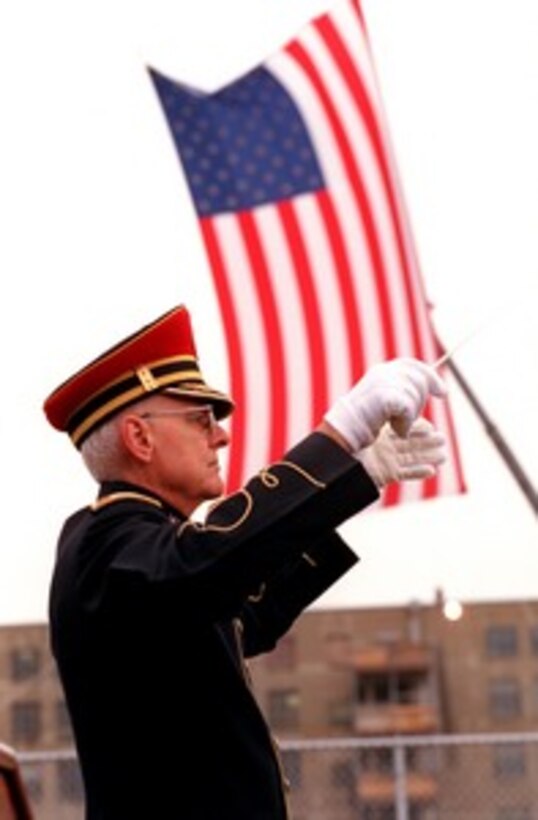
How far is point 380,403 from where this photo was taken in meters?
2.66

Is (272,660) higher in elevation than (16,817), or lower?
lower

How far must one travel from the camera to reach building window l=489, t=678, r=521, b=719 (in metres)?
86.3

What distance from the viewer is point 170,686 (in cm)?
275

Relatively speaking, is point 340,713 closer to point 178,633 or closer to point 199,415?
point 199,415

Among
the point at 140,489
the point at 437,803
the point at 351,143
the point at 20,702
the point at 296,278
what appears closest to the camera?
Answer: the point at 140,489

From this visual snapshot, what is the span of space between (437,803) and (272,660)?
6958 centimetres

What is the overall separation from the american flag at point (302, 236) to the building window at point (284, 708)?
7021cm

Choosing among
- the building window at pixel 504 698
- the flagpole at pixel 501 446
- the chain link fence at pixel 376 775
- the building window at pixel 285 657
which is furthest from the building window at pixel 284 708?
the flagpole at pixel 501 446

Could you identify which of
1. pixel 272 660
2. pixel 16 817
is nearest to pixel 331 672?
pixel 272 660

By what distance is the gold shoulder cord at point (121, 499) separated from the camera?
2855mm

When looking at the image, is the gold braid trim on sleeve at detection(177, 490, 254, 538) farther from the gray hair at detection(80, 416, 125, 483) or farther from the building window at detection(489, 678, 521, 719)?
the building window at detection(489, 678, 521, 719)

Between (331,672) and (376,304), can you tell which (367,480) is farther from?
(331,672)

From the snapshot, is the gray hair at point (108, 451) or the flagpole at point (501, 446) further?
the flagpole at point (501, 446)

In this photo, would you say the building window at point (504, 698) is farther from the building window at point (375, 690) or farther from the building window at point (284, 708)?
the building window at point (284, 708)
